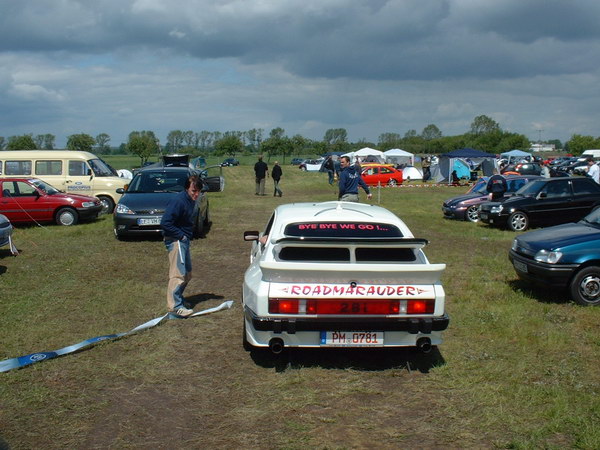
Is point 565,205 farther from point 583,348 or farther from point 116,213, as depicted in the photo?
point 116,213

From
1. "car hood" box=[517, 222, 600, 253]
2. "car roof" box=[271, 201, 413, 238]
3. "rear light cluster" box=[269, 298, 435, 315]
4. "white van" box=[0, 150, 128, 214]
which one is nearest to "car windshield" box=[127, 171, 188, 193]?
"white van" box=[0, 150, 128, 214]

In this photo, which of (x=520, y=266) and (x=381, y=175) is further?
(x=381, y=175)

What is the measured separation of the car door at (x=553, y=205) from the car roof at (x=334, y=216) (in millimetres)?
10736

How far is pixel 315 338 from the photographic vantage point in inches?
205

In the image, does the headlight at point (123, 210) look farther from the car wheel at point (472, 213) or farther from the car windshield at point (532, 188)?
the car wheel at point (472, 213)

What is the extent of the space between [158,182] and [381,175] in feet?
85.0

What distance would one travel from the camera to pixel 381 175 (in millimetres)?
38781

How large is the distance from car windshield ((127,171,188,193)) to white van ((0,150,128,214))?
5.22m

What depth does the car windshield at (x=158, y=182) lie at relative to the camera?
47.1ft

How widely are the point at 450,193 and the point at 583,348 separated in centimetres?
2610

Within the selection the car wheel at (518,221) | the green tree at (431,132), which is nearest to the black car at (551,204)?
the car wheel at (518,221)

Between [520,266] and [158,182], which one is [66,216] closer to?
[158,182]

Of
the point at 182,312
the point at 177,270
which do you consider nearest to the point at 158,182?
the point at 177,270

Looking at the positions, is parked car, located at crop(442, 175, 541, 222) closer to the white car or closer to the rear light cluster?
the white car
